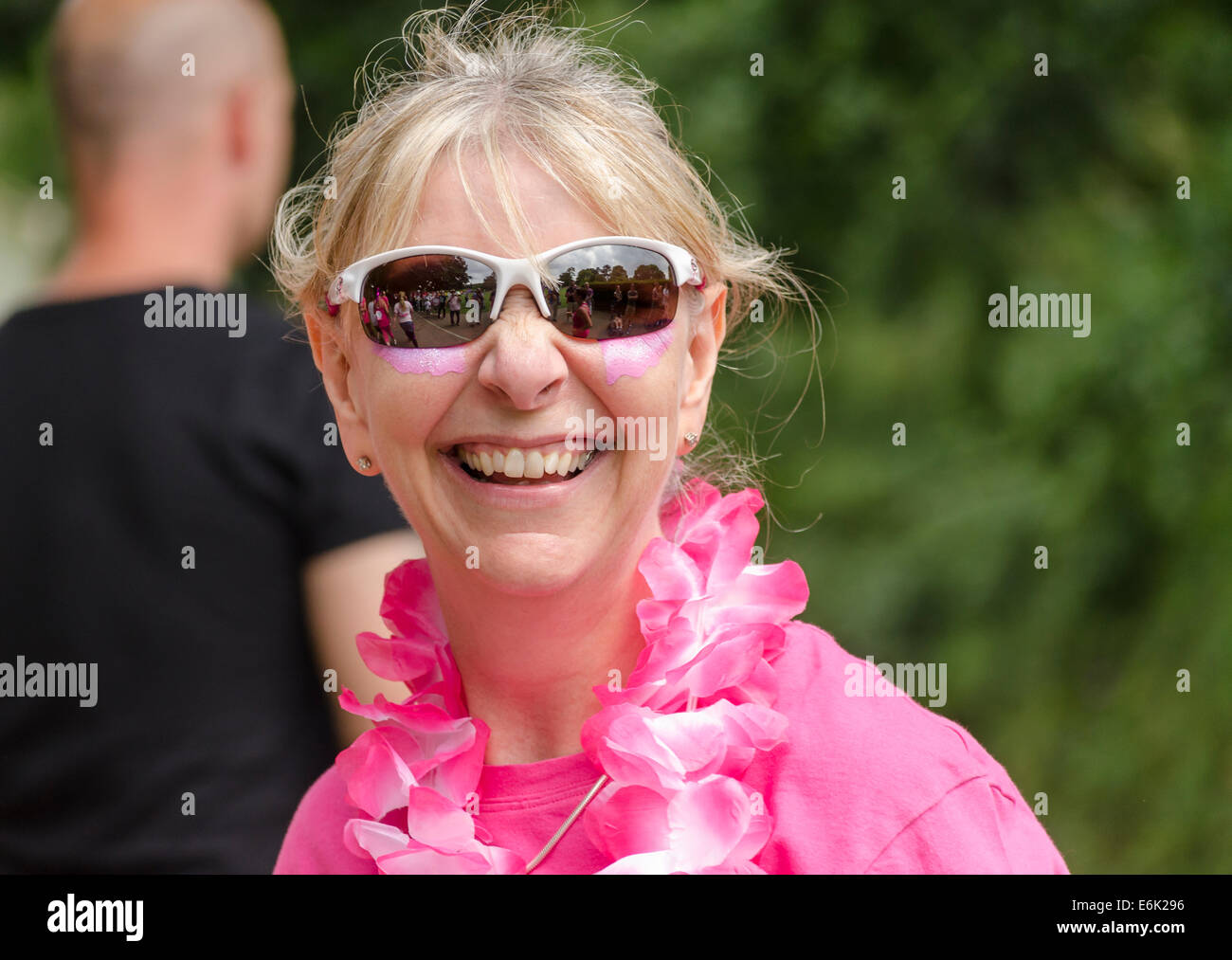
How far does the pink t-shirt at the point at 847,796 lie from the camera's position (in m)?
1.17

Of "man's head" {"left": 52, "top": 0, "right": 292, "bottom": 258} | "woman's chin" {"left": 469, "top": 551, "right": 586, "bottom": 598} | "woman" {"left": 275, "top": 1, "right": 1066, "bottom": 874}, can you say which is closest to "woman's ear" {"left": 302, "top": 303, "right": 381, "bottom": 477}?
"woman" {"left": 275, "top": 1, "right": 1066, "bottom": 874}

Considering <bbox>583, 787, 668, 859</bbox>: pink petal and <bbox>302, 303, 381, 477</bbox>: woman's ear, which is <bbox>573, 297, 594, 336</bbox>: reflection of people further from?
<bbox>583, 787, 668, 859</bbox>: pink petal

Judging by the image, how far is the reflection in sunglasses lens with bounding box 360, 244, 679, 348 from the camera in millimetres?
1253

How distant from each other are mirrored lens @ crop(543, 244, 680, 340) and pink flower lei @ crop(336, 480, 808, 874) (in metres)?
0.25

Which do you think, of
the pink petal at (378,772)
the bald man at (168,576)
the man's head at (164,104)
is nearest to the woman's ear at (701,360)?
the pink petal at (378,772)

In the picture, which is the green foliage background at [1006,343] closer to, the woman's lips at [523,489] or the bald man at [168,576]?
the bald man at [168,576]

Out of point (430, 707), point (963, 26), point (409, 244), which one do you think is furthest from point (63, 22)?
point (963, 26)

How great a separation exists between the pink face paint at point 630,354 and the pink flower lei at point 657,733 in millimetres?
208

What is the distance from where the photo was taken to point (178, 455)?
77.9 inches

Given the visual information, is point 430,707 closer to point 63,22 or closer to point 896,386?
point 63,22

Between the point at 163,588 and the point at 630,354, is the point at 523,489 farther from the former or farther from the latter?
the point at 163,588

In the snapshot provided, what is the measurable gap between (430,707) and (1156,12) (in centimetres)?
290

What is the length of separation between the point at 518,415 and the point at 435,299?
14cm
